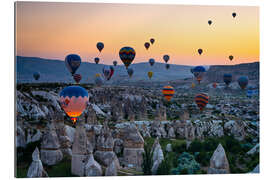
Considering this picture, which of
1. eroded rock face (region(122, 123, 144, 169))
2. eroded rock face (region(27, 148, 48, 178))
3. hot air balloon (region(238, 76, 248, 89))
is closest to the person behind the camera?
eroded rock face (region(27, 148, 48, 178))

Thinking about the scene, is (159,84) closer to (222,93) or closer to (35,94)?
(222,93)

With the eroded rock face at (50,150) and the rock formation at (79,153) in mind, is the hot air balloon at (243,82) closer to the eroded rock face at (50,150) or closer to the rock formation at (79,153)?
the eroded rock face at (50,150)

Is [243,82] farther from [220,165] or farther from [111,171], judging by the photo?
[111,171]

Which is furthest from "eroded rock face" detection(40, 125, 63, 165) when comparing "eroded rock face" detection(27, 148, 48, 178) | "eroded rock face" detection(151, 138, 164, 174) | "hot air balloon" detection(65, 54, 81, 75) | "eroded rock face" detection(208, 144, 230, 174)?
"eroded rock face" detection(208, 144, 230, 174)

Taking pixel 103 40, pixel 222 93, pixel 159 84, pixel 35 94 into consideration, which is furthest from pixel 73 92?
pixel 159 84

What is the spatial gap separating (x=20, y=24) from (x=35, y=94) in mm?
23667

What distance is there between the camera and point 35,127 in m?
25.6

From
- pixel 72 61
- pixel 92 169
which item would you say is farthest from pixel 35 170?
pixel 72 61

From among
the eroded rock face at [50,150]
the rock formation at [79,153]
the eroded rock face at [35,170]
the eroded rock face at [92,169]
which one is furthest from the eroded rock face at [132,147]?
Result: the eroded rock face at [35,170]

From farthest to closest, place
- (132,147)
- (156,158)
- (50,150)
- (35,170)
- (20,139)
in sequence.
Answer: (132,147), (50,150), (156,158), (20,139), (35,170)

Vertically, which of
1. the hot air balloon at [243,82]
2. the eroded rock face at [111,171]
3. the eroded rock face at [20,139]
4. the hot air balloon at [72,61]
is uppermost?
the hot air balloon at [72,61]

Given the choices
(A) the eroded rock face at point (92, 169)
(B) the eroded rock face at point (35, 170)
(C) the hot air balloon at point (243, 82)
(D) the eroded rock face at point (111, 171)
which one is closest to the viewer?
(B) the eroded rock face at point (35, 170)

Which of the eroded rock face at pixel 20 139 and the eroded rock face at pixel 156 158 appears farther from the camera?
the eroded rock face at pixel 20 139

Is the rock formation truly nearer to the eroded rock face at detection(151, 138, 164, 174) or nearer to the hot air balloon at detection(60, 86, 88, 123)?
the hot air balloon at detection(60, 86, 88, 123)
